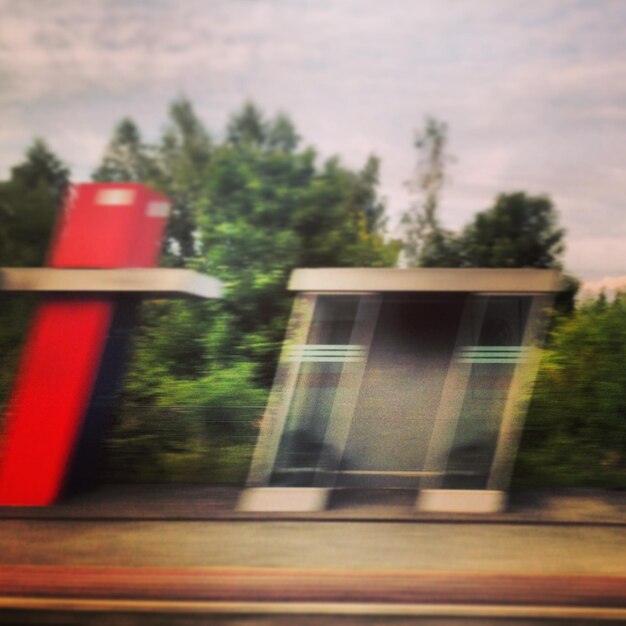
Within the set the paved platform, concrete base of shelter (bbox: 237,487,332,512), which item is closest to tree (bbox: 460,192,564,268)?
the paved platform

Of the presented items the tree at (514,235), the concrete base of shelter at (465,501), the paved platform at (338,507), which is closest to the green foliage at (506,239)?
Answer: the tree at (514,235)

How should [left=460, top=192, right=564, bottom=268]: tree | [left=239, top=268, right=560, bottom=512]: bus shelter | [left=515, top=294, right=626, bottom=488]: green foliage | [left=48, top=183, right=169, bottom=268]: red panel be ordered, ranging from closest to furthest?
[left=239, top=268, right=560, bottom=512]: bus shelter < [left=48, top=183, right=169, bottom=268]: red panel < [left=515, top=294, right=626, bottom=488]: green foliage < [left=460, top=192, right=564, bottom=268]: tree

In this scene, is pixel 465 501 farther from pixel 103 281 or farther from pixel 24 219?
pixel 24 219

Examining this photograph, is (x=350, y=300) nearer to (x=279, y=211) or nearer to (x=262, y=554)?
(x=262, y=554)

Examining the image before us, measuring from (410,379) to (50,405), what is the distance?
3.70 meters

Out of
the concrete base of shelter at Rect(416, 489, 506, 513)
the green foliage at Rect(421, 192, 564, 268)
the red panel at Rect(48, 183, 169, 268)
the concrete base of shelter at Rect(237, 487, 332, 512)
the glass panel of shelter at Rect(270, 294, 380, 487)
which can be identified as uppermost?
the green foliage at Rect(421, 192, 564, 268)

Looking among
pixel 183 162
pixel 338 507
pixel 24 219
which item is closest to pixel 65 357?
pixel 338 507

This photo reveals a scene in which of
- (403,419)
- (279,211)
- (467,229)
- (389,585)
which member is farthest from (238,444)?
(467,229)

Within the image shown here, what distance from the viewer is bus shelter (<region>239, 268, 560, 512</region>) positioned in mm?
6250

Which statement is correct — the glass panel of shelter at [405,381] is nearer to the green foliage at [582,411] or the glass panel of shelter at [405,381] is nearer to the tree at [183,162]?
the green foliage at [582,411]

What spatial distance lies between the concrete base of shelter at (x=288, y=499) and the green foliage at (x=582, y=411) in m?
2.80

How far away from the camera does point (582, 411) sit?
8086 mm

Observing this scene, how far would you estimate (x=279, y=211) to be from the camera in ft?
44.5

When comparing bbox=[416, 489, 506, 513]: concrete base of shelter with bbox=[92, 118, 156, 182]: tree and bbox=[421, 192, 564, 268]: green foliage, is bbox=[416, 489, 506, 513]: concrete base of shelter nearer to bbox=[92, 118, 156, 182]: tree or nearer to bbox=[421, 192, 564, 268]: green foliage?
bbox=[421, 192, 564, 268]: green foliage
